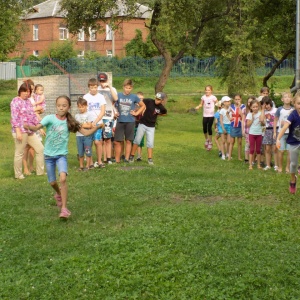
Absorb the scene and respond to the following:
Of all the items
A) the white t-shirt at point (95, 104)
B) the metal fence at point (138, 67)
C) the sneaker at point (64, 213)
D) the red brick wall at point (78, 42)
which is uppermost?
the red brick wall at point (78, 42)

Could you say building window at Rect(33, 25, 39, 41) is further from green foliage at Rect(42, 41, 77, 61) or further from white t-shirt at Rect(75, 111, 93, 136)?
white t-shirt at Rect(75, 111, 93, 136)

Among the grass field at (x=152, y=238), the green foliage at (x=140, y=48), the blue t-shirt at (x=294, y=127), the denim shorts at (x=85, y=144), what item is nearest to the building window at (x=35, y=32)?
the green foliage at (x=140, y=48)

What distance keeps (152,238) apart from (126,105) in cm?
755

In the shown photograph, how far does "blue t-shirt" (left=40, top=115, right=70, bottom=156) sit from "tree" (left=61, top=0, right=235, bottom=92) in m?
17.1

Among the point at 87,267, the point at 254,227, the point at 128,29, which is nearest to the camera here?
the point at 87,267

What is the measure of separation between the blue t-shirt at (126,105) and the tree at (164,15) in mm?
11588

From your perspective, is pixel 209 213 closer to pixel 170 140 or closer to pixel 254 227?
pixel 254 227

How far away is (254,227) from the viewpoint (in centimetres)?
870

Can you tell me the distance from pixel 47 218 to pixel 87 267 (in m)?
2.65

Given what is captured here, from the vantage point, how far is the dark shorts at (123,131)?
Answer: 50.9ft

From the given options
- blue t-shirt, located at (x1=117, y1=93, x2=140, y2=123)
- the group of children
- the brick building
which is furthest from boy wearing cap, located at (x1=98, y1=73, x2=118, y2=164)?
the brick building

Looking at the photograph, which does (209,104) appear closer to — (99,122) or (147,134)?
(147,134)

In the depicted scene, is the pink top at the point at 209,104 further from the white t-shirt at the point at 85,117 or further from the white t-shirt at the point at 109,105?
the white t-shirt at the point at 85,117

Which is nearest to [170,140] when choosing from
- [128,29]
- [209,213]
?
[209,213]
